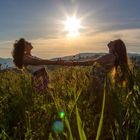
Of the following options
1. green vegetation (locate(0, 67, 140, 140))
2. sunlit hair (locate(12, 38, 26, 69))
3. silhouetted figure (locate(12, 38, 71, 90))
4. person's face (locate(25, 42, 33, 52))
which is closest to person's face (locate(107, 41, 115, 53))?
silhouetted figure (locate(12, 38, 71, 90))

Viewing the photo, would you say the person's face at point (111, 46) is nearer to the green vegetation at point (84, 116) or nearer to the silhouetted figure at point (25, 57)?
the silhouetted figure at point (25, 57)

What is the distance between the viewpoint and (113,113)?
124 inches

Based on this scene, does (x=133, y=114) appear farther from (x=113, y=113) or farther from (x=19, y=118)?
(x=19, y=118)

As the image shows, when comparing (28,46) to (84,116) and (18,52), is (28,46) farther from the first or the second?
(84,116)

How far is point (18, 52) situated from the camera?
25.4ft

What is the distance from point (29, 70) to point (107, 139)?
200 inches

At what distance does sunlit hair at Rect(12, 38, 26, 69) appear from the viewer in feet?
24.9

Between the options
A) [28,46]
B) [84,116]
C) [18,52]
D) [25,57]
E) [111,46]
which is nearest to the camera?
[84,116]

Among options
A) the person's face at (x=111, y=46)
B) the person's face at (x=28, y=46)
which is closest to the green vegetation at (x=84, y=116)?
the person's face at (x=111, y=46)

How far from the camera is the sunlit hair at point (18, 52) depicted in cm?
759

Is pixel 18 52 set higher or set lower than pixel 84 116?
higher

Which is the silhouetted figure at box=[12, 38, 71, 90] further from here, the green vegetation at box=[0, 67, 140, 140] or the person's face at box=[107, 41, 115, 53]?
the green vegetation at box=[0, 67, 140, 140]

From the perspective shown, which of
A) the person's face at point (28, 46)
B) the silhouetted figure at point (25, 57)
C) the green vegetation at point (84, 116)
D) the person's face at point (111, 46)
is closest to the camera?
the green vegetation at point (84, 116)

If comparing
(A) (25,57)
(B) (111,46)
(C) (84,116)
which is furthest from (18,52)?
(C) (84,116)
